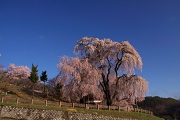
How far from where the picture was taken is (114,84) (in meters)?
43.8

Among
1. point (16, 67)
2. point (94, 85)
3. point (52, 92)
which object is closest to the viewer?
point (94, 85)

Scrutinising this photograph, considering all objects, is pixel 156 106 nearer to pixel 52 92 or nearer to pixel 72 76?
pixel 52 92

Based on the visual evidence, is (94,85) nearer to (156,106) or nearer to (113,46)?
(113,46)

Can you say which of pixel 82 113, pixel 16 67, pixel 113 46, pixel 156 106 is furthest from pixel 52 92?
pixel 156 106

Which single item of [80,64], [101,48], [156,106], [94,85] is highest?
[101,48]

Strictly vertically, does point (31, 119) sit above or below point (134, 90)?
below

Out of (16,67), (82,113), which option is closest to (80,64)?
(82,113)

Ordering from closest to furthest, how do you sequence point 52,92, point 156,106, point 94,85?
1. point 94,85
2. point 52,92
3. point 156,106

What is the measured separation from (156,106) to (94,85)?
70434 mm

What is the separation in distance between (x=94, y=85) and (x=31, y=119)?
15636 mm

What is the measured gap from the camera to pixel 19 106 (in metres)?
27.4

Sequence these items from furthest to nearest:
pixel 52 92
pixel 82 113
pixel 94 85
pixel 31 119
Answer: pixel 52 92 → pixel 94 85 → pixel 82 113 → pixel 31 119

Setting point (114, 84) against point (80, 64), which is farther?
point (114, 84)

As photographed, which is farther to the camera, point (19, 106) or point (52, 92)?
point (52, 92)
